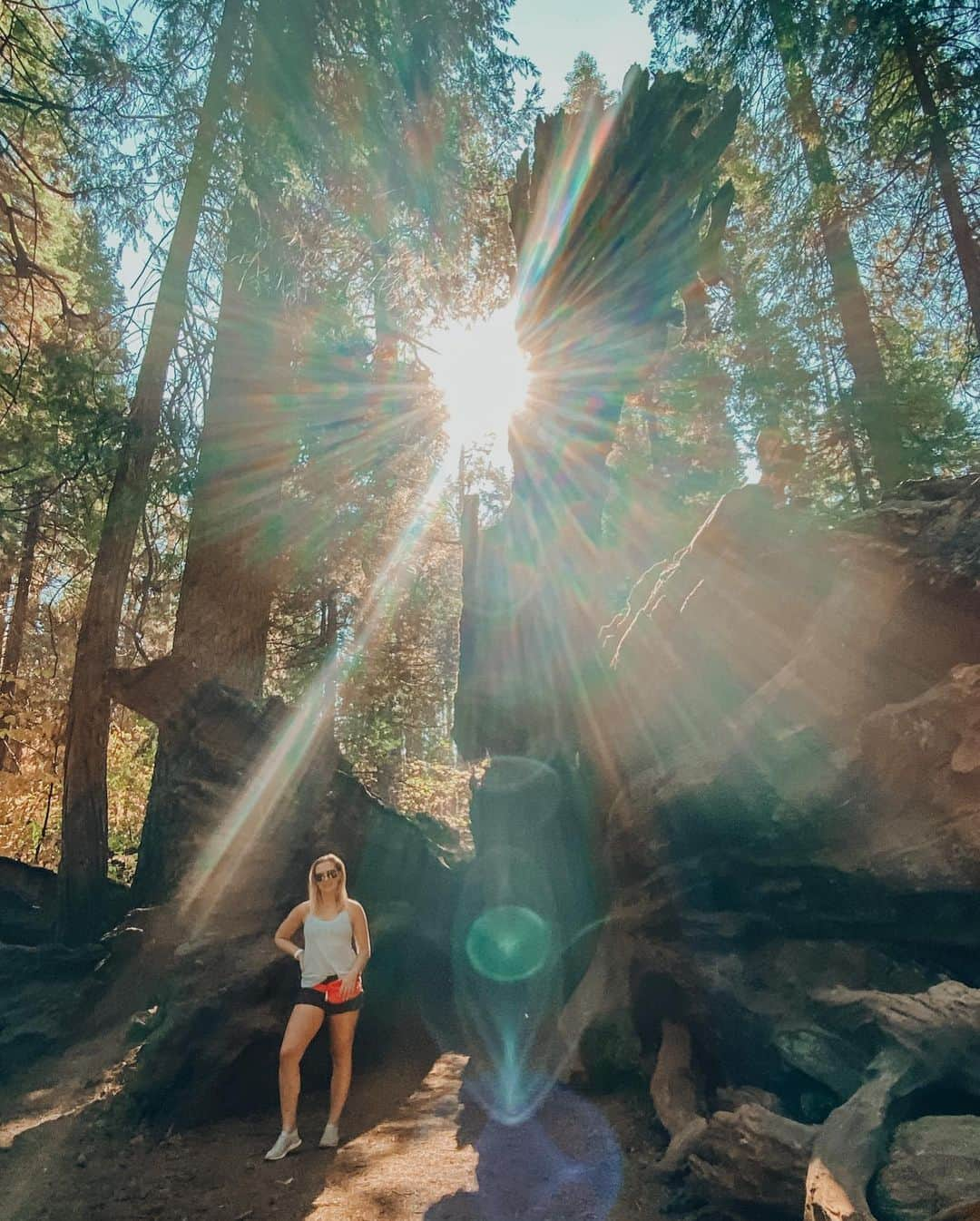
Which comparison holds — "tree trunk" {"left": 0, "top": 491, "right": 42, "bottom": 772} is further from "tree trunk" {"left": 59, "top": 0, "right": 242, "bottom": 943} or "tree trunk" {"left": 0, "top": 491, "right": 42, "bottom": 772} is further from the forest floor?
the forest floor

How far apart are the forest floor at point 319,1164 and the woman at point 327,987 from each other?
1.10 feet

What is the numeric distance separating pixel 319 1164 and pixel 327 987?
3.31 feet

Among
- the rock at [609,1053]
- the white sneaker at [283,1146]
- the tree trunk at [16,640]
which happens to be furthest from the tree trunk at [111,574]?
the rock at [609,1053]

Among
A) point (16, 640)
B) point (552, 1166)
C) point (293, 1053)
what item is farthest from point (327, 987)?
point (16, 640)

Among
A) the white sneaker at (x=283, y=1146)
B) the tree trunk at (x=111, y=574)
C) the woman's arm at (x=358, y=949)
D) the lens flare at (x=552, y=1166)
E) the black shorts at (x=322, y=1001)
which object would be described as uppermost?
the tree trunk at (x=111, y=574)

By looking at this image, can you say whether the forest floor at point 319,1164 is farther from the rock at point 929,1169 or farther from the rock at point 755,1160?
the rock at point 929,1169

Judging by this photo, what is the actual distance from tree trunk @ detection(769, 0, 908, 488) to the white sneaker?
33.9ft

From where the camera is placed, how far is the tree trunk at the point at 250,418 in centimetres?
944

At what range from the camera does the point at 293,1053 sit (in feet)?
16.2

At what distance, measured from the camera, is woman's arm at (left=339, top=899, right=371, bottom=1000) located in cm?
511

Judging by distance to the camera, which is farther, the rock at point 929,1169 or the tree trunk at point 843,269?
the tree trunk at point 843,269

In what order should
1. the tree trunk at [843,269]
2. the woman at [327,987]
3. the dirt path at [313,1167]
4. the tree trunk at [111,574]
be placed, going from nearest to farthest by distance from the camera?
the dirt path at [313,1167] → the woman at [327,987] → the tree trunk at [111,574] → the tree trunk at [843,269]

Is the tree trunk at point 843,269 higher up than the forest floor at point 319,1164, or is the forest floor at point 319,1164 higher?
the tree trunk at point 843,269

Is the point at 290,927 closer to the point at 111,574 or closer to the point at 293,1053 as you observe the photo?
the point at 293,1053
